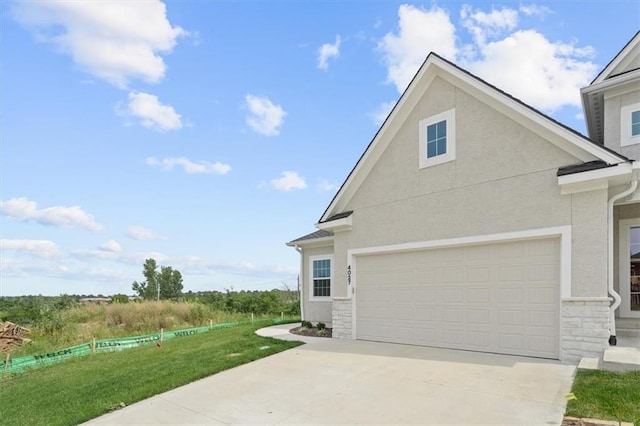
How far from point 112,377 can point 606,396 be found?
9330 millimetres

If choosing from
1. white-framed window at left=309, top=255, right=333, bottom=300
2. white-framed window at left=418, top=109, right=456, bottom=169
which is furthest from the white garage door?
white-framed window at left=309, top=255, right=333, bottom=300

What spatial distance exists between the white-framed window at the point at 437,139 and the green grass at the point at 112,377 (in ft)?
19.3

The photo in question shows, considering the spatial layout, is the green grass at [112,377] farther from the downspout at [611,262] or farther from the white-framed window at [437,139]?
the downspout at [611,262]

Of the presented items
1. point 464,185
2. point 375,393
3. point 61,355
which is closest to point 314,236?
point 464,185

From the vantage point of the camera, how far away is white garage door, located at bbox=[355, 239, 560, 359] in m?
8.06

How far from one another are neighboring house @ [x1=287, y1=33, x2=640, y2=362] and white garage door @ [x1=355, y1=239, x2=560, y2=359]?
1.0 inches

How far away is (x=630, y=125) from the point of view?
9.80 m

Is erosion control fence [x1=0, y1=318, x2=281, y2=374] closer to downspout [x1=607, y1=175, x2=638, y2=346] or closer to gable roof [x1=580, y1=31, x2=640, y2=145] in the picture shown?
downspout [x1=607, y1=175, x2=638, y2=346]

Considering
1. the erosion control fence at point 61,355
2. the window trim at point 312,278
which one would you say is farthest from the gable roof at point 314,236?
the erosion control fence at point 61,355

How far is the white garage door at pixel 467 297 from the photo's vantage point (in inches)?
317

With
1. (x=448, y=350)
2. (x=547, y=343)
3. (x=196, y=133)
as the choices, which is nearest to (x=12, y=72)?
(x=196, y=133)

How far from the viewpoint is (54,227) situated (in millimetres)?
21500

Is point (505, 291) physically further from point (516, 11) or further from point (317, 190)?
point (317, 190)

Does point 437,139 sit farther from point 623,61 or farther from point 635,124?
point 623,61
